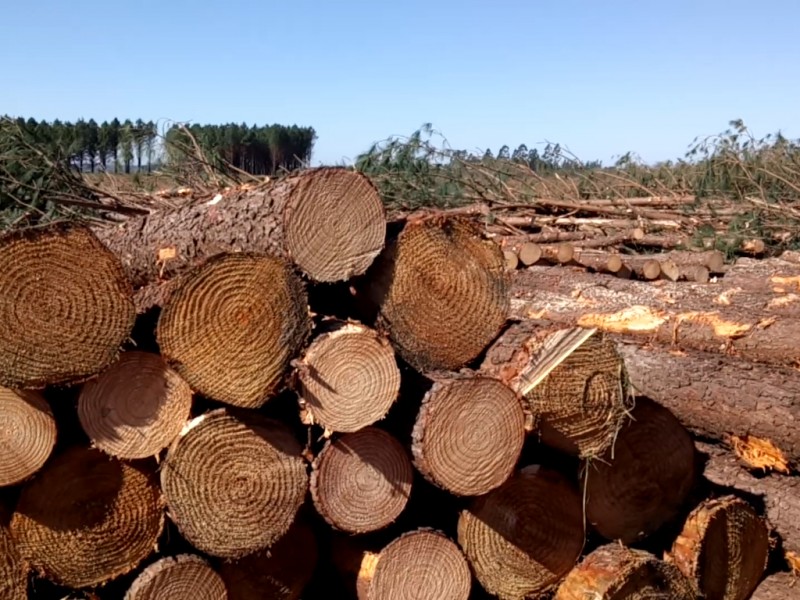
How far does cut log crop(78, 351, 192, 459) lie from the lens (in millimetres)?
2908

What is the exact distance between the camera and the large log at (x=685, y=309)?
14.3ft

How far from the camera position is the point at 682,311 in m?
4.65

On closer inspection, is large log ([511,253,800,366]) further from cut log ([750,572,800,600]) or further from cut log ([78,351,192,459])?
cut log ([78,351,192,459])

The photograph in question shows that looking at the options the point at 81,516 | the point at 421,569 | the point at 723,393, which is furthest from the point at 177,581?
the point at 723,393

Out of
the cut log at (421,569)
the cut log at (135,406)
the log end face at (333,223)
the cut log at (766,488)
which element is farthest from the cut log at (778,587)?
the cut log at (135,406)

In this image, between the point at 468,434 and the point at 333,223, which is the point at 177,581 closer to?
the point at 468,434

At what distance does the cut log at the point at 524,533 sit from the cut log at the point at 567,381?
240mm

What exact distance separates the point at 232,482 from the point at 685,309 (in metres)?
2.79

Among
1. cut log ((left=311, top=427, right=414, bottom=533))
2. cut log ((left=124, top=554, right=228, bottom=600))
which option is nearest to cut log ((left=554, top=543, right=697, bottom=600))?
cut log ((left=311, top=427, right=414, bottom=533))

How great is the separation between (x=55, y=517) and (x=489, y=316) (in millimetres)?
1794

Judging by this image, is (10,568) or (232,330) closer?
(232,330)

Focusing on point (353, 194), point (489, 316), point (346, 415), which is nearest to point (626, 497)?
point (489, 316)

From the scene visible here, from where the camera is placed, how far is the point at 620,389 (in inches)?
130

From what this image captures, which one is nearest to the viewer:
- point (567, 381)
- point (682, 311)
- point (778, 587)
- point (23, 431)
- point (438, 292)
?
point (23, 431)
